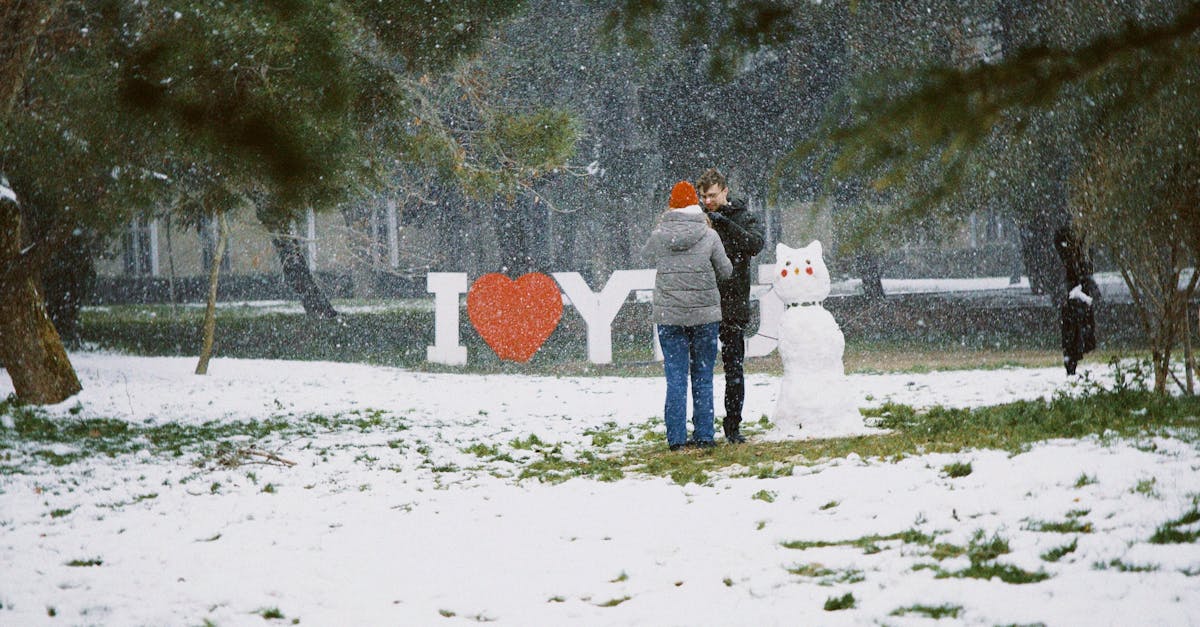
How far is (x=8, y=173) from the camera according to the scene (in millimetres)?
13133

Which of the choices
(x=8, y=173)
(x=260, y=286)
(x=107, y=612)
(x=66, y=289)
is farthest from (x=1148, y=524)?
(x=260, y=286)

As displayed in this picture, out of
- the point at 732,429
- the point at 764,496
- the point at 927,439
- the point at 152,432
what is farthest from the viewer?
the point at 152,432

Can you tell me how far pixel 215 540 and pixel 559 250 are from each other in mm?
23166

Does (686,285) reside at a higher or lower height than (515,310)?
higher

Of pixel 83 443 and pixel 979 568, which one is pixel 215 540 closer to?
pixel 979 568

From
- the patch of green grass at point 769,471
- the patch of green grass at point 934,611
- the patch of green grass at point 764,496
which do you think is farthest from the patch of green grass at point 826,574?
the patch of green grass at point 769,471

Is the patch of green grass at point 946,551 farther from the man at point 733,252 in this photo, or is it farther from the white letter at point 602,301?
the white letter at point 602,301

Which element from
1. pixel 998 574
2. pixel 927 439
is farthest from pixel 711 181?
pixel 998 574

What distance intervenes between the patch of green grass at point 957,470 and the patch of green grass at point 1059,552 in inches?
64.5

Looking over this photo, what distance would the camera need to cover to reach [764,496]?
6.09 meters

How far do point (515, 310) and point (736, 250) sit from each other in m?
10.1

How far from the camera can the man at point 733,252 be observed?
7852 millimetres

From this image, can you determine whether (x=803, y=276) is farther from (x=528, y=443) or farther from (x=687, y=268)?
(x=528, y=443)

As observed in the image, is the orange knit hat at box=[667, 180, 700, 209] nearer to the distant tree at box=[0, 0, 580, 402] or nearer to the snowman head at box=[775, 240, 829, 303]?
the snowman head at box=[775, 240, 829, 303]
